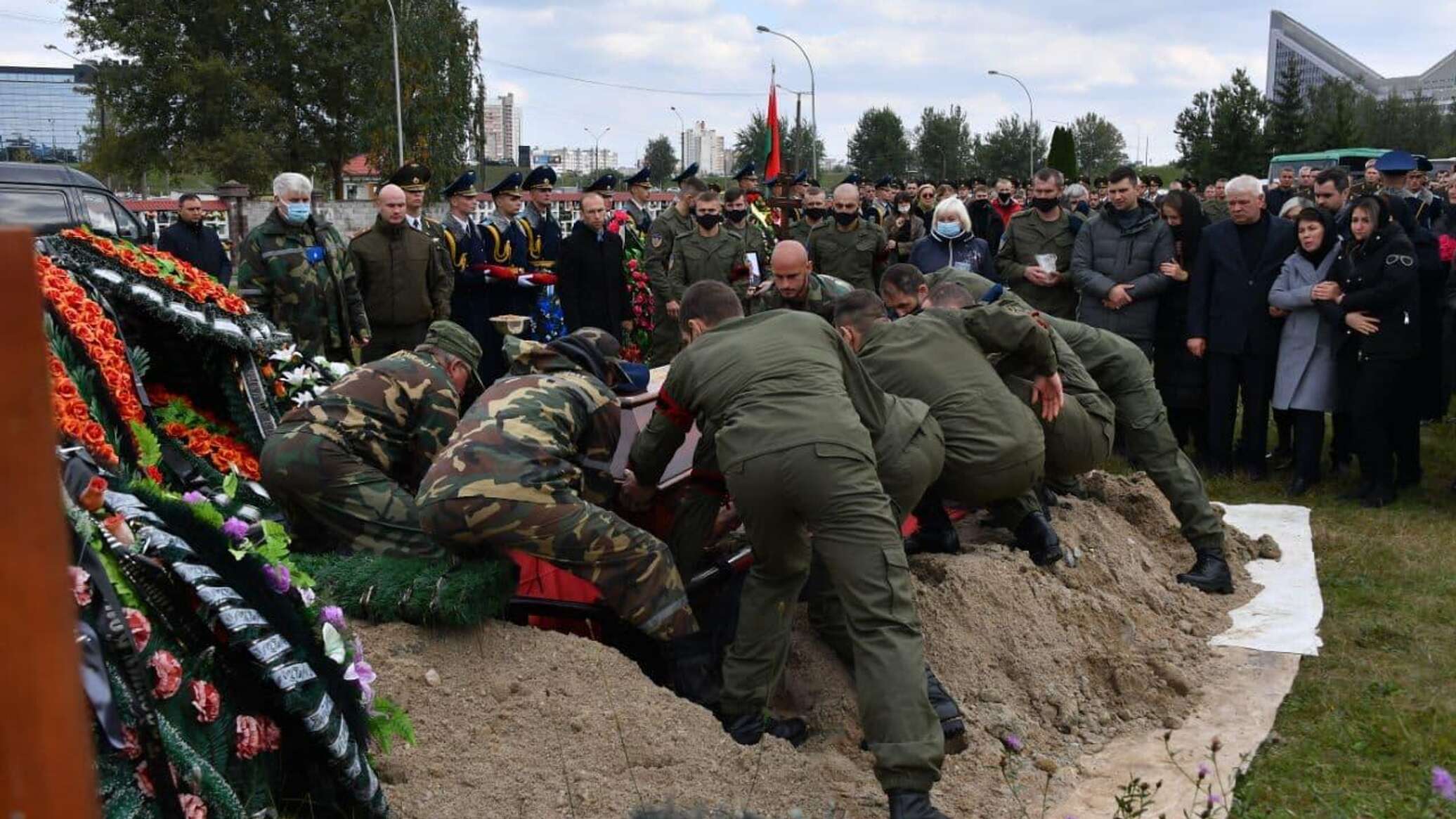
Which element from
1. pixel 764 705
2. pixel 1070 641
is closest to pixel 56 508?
pixel 764 705

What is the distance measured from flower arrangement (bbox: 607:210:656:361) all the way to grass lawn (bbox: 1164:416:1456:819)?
199 inches

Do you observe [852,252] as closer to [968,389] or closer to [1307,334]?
[1307,334]

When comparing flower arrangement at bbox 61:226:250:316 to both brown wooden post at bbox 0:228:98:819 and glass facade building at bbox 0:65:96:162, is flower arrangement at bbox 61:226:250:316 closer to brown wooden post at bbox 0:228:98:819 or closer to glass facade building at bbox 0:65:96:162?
brown wooden post at bbox 0:228:98:819

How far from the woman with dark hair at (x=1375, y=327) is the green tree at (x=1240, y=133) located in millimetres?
32836

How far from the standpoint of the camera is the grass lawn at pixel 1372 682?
4332 mm

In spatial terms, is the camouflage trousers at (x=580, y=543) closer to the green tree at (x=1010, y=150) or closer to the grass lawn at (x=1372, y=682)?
the grass lawn at (x=1372, y=682)

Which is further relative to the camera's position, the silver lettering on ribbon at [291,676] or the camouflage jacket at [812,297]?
the camouflage jacket at [812,297]

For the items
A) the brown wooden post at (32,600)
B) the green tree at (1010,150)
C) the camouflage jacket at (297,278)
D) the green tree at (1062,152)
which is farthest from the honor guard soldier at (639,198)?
the green tree at (1010,150)

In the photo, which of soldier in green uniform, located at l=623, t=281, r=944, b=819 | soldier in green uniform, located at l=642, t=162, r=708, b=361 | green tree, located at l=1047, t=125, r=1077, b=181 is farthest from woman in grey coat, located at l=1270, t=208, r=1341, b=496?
green tree, located at l=1047, t=125, r=1077, b=181

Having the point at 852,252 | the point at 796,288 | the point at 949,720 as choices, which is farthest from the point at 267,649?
the point at 852,252

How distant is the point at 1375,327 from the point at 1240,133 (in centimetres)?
3477

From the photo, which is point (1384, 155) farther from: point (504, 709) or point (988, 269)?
point (504, 709)

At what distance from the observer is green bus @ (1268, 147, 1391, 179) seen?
27141 mm

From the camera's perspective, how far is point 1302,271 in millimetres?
8672
